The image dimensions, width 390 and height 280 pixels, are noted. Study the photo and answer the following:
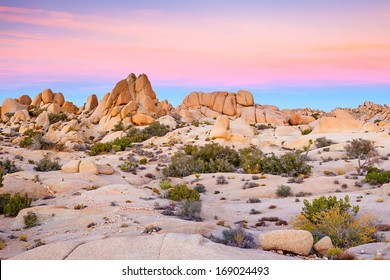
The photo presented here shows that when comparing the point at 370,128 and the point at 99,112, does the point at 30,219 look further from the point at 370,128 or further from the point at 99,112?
the point at 99,112

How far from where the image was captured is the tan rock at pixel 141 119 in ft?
203

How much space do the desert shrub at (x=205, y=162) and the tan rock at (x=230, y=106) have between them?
145 feet

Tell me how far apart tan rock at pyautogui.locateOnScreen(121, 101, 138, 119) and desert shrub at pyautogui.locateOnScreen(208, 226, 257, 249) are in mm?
54775

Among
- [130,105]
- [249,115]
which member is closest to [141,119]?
[130,105]

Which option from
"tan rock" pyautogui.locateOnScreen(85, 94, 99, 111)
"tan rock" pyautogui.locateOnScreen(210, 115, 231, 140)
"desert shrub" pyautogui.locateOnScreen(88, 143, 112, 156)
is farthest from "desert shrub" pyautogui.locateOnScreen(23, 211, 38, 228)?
"tan rock" pyautogui.locateOnScreen(85, 94, 99, 111)

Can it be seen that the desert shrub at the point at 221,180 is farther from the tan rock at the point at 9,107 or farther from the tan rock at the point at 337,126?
the tan rock at the point at 9,107

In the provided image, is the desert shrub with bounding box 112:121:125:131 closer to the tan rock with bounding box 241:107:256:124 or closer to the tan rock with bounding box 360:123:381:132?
the tan rock with bounding box 241:107:256:124

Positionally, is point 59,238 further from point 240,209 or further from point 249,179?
point 249,179

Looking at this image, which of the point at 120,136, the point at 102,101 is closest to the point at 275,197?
the point at 120,136

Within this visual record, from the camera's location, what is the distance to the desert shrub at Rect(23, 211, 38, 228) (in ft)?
45.1

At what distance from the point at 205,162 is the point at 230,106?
48076 millimetres

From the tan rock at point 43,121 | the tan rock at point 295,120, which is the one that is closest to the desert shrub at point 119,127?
the tan rock at point 43,121
